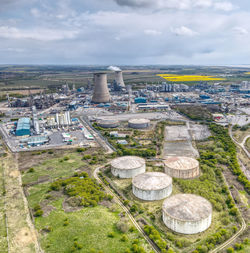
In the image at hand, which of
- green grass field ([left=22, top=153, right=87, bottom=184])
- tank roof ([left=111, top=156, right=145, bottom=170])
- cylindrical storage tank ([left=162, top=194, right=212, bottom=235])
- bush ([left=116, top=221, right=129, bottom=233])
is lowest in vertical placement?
green grass field ([left=22, top=153, right=87, bottom=184])

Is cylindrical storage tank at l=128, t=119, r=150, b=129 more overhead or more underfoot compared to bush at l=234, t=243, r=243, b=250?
more overhead

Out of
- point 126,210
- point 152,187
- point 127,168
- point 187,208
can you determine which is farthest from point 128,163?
point 187,208

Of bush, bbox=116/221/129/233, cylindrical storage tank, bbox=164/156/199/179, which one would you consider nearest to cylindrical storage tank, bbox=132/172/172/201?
cylindrical storage tank, bbox=164/156/199/179

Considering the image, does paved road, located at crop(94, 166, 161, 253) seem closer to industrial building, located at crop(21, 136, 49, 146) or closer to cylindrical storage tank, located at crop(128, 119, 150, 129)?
industrial building, located at crop(21, 136, 49, 146)

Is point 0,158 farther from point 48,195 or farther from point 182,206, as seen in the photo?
point 182,206

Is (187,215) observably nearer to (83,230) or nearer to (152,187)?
(152,187)

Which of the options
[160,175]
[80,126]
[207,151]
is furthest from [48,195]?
[80,126]

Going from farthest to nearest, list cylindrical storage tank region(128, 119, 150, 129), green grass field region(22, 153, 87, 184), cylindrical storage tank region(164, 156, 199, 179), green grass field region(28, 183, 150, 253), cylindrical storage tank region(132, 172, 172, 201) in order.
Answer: cylindrical storage tank region(128, 119, 150, 129)
green grass field region(22, 153, 87, 184)
cylindrical storage tank region(164, 156, 199, 179)
cylindrical storage tank region(132, 172, 172, 201)
green grass field region(28, 183, 150, 253)
